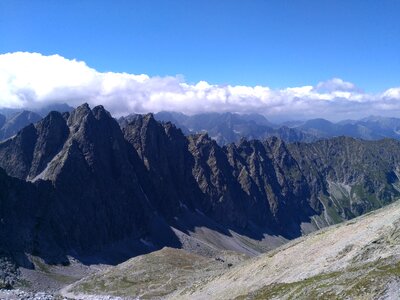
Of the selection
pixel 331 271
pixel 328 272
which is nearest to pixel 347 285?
pixel 328 272

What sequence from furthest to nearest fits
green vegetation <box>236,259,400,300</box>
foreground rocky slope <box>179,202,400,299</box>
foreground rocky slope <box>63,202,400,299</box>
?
1. foreground rocky slope <box>63,202,400,299</box>
2. foreground rocky slope <box>179,202,400,299</box>
3. green vegetation <box>236,259,400,300</box>

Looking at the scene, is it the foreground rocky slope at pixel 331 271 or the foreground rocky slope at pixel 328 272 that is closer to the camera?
the foreground rocky slope at pixel 331 271

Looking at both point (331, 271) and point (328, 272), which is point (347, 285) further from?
point (331, 271)

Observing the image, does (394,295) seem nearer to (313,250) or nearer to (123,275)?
(313,250)

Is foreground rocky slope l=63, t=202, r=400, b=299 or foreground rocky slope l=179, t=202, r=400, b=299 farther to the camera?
foreground rocky slope l=63, t=202, r=400, b=299

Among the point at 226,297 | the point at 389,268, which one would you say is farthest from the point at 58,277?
the point at 389,268

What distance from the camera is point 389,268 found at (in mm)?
50219

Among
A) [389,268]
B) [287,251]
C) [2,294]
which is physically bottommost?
[2,294]

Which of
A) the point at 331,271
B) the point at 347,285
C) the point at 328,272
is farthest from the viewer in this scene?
the point at 331,271

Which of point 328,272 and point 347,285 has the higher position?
point 347,285

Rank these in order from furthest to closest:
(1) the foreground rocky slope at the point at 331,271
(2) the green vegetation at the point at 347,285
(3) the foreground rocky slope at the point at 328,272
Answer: (3) the foreground rocky slope at the point at 328,272, (1) the foreground rocky slope at the point at 331,271, (2) the green vegetation at the point at 347,285

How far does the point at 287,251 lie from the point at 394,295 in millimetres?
46439

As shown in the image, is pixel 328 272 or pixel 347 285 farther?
pixel 328 272

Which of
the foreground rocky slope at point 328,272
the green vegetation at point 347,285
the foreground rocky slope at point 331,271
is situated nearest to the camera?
the green vegetation at point 347,285
